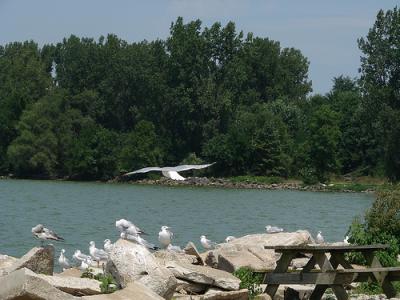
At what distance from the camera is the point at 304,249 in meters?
13.6

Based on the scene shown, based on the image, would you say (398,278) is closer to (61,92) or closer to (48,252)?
(48,252)

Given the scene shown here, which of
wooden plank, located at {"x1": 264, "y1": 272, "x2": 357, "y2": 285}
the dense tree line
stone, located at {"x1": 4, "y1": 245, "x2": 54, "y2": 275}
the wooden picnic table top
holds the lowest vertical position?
wooden plank, located at {"x1": 264, "y1": 272, "x2": 357, "y2": 285}

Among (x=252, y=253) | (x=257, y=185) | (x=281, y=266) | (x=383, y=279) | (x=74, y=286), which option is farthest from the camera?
(x=257, y=185)

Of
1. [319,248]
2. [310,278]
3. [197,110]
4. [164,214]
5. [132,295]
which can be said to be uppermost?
[197,110]

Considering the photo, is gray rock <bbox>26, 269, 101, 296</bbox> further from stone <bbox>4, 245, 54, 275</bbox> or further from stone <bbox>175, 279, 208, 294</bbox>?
stone <bbox>175, 279, 208, 294</bbox>

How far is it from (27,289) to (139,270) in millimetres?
2486

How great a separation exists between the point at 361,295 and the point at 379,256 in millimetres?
1671

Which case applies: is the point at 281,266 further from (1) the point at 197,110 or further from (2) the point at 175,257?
(1) the point at 197,110

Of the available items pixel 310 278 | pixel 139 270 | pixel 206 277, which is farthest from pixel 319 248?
pixel 139 270

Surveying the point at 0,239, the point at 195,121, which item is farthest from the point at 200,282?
the point at 195,121

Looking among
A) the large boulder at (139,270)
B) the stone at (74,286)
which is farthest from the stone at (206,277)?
the stone at (74,286)

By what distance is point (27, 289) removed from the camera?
1048 cm

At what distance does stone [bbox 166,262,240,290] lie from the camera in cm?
1384

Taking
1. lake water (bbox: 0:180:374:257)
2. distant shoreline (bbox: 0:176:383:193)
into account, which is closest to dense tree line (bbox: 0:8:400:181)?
distant shoreline (bbox: 0:176:383:193)
